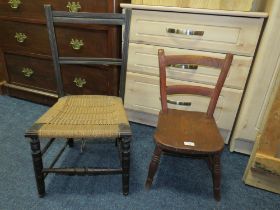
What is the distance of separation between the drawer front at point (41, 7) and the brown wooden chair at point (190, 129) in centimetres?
51

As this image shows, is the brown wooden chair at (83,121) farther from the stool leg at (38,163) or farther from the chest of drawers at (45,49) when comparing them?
the chest of drawers at (45,49)

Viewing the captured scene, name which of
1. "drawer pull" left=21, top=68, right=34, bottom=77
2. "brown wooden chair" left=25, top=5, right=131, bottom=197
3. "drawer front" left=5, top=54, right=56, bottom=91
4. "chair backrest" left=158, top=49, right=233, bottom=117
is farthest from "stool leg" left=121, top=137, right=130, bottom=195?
"drawer pull" left=21, top=68, right=34, bottom=77

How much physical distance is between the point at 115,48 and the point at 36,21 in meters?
0.60

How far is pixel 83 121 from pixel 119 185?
1.39 feet

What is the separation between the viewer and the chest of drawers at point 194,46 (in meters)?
1.20

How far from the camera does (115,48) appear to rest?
4.75 ft

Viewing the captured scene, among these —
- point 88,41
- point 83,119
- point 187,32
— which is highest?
point 187,32

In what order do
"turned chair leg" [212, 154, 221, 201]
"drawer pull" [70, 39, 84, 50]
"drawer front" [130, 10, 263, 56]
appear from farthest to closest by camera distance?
"drawer pull" [70, 39, 84, 50], "drawer front" [130, 10, 263, 56], "turned chair leg" [212, 154, 221, 201]

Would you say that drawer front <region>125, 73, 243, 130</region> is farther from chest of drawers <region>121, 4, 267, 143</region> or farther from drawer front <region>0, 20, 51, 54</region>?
drawer front <region>0, 20, 51, 54</region>

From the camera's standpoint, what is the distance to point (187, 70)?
1.37 meters

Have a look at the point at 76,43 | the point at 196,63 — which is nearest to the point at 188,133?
the point at 196,63

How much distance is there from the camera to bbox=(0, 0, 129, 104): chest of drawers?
56.6 inches

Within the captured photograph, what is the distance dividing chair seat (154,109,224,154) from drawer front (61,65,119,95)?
51 centimetres

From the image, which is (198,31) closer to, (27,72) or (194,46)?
(194,46)
